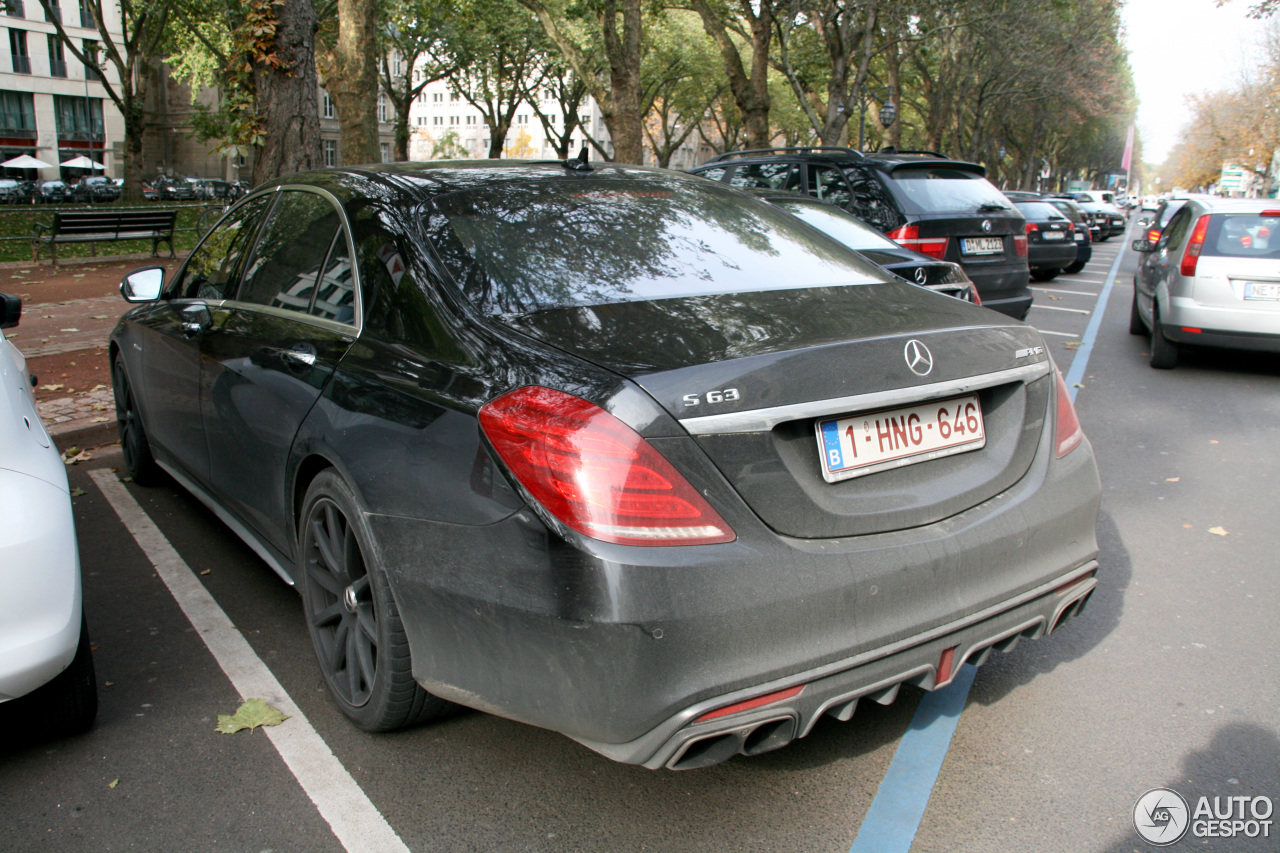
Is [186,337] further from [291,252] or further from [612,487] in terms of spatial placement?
[612,487]

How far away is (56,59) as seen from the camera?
207 ft

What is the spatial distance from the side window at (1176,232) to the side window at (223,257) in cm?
829

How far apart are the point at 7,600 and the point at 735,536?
1.76 meters

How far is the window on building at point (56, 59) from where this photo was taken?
62438mm

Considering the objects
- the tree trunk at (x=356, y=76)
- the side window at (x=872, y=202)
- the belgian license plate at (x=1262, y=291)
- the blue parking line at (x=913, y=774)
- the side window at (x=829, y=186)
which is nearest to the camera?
the blue parking line at (x=913, y=774)

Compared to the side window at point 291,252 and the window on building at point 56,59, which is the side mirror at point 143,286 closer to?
the side window at point 291,252

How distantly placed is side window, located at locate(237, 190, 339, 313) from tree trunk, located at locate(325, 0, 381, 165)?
7606 mm

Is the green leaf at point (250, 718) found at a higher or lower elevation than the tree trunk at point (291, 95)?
lower

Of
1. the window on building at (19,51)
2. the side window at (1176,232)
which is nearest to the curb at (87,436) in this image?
the side window at (1176,232)

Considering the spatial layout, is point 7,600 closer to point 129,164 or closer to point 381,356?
point 381,356

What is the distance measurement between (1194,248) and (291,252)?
8064 millimetres

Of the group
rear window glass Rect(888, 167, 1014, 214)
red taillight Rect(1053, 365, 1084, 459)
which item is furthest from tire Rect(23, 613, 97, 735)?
rear window glass Rect(888, 167, 1014, 214)

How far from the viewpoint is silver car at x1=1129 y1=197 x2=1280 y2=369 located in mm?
8484

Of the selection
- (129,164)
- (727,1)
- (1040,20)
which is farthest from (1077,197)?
(129,164)
